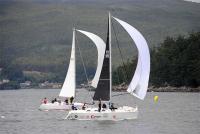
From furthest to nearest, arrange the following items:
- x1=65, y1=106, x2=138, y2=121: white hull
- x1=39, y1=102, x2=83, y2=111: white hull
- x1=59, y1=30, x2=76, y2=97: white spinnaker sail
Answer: x1=59, y1=30, x2=76, y2=97: white spinnaker sail, x1=39, y1=102, x2=83, y2=111: white hull, x1=65, y1=106, x2=138, y2=121: white hull

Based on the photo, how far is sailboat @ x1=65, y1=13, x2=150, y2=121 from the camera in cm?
5144

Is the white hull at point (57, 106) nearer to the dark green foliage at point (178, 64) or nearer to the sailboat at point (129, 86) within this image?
the sailboat at point (129, 86)

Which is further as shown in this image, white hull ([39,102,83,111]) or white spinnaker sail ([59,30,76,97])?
white spinnaker sail ([59,30,76,97])

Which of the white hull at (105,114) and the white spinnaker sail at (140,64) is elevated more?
the white spinnaker sail at (140,64)

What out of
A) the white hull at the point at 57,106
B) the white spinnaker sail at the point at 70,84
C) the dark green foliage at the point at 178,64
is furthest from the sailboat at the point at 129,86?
the dark green foliage at the point at 178,64

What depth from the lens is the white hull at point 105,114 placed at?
5225 centimetres

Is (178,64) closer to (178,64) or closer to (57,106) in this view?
(178,64)

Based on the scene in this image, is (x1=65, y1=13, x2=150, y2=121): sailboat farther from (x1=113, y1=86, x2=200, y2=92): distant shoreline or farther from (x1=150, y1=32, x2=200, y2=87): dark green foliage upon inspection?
(x1=150, y1=32, x2=200, y2=87): dark green foliage

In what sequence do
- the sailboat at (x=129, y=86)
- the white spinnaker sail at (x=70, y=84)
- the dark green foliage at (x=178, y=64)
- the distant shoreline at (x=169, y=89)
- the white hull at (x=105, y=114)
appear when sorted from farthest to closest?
the dark green foliage at (x=178, y=64) < the distant shoreline at (x=169, y=89) < the white spinnaker sail at (x=70, y=84) < the white hull at (x=105, y=114) < the sailboat at (x=129, y=86)

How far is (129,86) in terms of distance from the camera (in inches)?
2087

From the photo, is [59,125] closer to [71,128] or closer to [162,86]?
[71,128]

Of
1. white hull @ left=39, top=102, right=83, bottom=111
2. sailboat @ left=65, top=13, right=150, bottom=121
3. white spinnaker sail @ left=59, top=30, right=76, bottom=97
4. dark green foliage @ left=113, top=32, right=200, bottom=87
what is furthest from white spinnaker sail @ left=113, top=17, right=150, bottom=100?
dark green foliage @ left=113, top=32, right=200, bottom=87

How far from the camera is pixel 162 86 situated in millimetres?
153375

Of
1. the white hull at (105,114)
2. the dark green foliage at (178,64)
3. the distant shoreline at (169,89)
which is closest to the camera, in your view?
the white hull at (105,114)
